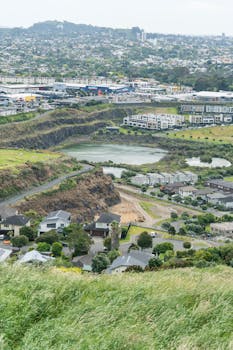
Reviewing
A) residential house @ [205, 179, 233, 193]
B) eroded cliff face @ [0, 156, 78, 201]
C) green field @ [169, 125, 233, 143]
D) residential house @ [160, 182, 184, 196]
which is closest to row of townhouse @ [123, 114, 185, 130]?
green field @ [169, 125, 233, 143]

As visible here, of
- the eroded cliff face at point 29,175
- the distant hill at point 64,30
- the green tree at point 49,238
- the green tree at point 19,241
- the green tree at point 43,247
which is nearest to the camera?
the green tree at point 43,247

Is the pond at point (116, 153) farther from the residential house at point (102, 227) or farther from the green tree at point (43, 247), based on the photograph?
the green tree at point (43, 247)

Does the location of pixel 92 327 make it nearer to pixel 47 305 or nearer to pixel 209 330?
pixel 47 305

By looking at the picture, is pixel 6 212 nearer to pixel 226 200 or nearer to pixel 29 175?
pixel 29 175

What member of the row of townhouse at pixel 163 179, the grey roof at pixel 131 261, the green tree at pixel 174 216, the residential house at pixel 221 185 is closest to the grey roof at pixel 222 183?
the residential house at pixel 221 185

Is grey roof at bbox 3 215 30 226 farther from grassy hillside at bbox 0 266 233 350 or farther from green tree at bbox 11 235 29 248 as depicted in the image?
grassy hillside at bbox 0 266 233 350
